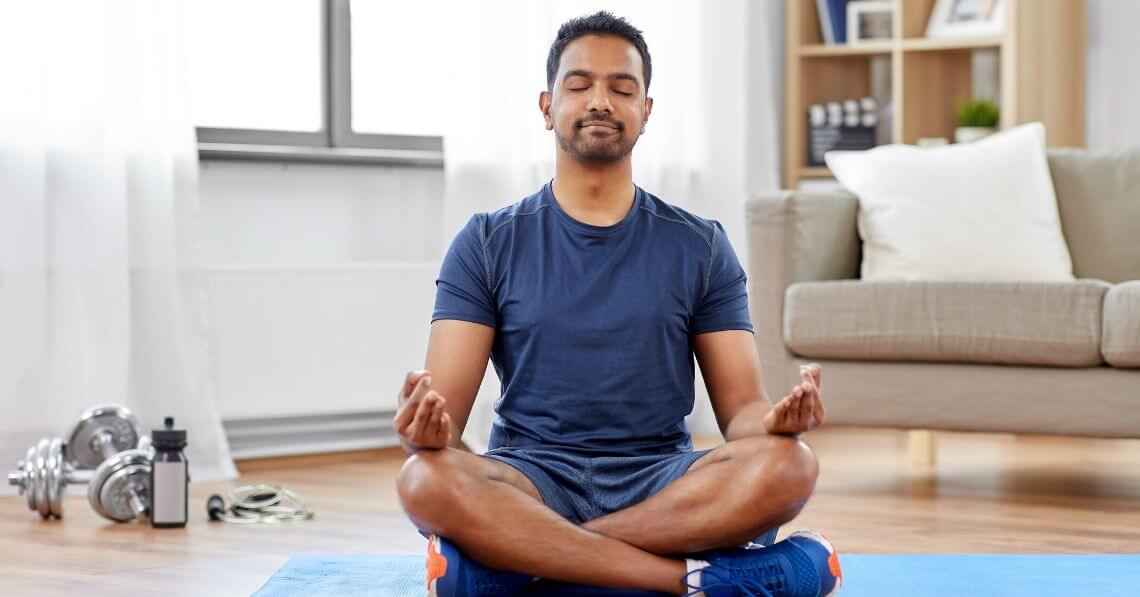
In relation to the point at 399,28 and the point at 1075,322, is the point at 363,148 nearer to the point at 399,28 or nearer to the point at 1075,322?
the point at 399,28

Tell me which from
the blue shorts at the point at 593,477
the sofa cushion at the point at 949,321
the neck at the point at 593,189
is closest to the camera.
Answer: the blue shorts at the point at 593,477

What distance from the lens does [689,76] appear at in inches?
176

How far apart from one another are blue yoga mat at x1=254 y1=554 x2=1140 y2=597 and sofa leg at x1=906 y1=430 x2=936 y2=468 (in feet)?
4.21

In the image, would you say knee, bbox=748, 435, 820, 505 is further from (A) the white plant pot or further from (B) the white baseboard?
(A) the white plant pot

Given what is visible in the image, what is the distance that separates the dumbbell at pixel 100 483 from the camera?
9.46 ft

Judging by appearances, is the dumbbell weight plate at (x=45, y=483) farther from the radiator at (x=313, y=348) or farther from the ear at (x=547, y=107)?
the ear at (x=547, y=107)

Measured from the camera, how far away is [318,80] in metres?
4.04

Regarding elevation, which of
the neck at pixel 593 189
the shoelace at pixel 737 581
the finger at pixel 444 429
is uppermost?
the neck at pixel 593 189

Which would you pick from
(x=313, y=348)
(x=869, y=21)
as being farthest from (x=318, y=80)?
(x=869, y=21)

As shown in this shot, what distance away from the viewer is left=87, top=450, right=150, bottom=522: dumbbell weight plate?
2.88m

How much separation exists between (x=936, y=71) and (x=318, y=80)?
6.28ft

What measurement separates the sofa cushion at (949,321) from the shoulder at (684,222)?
108 cm

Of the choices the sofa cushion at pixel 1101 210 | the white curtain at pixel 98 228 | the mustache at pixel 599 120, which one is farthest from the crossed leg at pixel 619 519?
the sofa cushion at pixel 1101 210

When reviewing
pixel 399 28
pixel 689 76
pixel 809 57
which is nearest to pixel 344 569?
pixel 399 28
